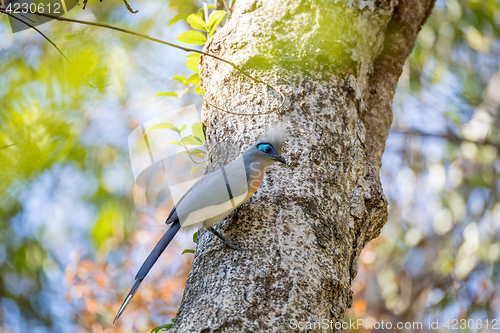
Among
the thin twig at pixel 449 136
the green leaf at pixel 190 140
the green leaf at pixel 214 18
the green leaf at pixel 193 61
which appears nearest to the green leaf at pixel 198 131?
the green leaf at pixel 190 140

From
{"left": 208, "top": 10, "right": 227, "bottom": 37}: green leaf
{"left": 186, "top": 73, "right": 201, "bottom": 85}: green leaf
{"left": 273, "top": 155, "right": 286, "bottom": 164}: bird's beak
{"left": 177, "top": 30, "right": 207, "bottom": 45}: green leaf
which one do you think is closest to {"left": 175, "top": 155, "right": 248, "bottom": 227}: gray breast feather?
{"left": 273, "top": 155, "right": 286, "bottom": 164}: bird's beak

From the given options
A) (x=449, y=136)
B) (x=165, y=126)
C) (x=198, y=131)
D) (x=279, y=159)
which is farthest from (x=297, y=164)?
(x=449, y=136)

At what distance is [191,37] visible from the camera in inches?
119

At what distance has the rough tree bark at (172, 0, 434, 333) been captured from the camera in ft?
5.84

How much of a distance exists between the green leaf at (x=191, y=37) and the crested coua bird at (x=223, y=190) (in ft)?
3.70

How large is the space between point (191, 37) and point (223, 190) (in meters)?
1.37

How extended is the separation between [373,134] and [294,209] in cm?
119

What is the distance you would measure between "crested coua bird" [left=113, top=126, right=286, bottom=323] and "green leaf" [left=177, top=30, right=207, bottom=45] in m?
1.13

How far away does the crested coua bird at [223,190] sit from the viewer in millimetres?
2176

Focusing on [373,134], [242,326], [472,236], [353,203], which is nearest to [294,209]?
[353,203]

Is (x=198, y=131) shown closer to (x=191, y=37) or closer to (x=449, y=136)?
(x=191, y=37)

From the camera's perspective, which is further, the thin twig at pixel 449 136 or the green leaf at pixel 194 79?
the thin twig at pixel 449 136

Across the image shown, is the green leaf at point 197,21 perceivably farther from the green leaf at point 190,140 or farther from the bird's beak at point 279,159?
the bird's beak at point 279,159

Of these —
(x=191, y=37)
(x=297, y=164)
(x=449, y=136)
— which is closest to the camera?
(x=297, y=164)
